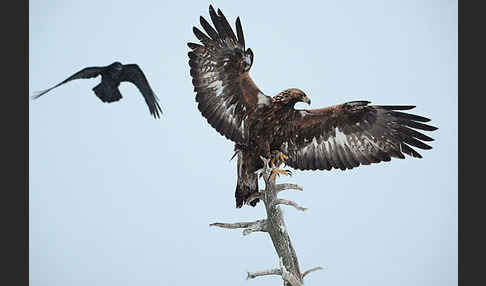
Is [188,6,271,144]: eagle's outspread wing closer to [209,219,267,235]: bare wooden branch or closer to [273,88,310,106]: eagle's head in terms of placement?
[273,88,310,106]: eagle's head

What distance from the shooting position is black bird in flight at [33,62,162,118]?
4.15 metres

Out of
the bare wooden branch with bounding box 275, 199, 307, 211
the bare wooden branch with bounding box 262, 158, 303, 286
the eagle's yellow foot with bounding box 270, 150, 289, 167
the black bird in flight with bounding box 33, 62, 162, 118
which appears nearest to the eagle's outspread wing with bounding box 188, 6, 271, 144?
the eagle's yellow foot with bounding box 270, 150, 289, 167

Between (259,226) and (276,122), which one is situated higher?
(276,122)

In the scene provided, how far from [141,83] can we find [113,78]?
0.99ft

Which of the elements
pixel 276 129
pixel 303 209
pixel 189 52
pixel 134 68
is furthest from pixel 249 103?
pixel 134 68

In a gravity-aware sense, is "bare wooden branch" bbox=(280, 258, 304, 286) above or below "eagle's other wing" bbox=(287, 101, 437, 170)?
below

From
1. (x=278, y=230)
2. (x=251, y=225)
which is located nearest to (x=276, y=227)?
(x=278, y=230)

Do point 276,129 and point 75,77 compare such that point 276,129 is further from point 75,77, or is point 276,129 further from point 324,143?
point 75,77

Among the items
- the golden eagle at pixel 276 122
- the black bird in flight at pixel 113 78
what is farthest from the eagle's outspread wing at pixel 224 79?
the black bird in flight at pixel 113 78

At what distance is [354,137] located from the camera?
3.92 m

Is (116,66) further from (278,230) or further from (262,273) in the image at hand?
(262,273)

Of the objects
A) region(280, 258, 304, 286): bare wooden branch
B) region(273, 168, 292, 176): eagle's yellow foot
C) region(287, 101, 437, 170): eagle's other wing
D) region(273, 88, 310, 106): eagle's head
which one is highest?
region(273, 88, 310, 106): eagle's head

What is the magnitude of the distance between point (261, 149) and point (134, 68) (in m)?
1.42

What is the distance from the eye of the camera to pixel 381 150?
389 cm
